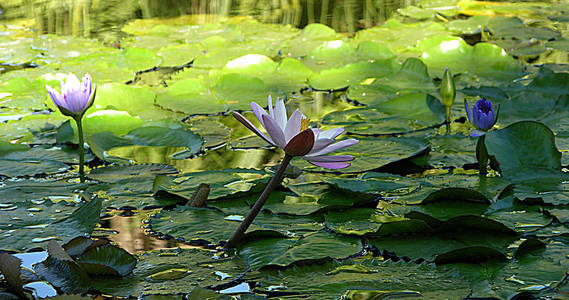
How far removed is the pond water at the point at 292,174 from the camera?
3.35 feet

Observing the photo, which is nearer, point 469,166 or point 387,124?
point 469,166

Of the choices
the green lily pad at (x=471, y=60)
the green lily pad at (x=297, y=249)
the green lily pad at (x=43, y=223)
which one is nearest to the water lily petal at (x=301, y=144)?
the green lily pad at (x=297, y=249)

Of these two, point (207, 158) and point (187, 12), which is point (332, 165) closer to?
point (207, 158)

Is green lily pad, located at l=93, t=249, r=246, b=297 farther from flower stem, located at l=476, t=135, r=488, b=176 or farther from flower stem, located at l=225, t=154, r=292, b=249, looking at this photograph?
flower stem, located at l=476, t=135, r=488, b=176

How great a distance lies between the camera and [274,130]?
98 centimetres

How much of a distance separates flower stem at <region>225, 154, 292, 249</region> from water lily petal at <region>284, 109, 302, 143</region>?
0.03 m

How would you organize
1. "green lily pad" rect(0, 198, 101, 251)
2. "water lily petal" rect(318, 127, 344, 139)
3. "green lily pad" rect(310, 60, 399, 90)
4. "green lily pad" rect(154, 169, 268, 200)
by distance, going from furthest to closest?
"green lily pad" rect(310, 60, 399, 90)
"green lily pad" rect(154, 169, 268, 200)
"green lily pad" rect(0, 198, 101, 251)
"water lily petal" rect(318, 127, 344, 139)

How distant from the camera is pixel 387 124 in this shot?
187cm

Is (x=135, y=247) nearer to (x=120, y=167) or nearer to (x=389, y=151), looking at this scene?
(x=120, y=167)

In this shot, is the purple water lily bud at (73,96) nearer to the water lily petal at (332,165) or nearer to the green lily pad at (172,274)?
the green lily pad at (172,274)

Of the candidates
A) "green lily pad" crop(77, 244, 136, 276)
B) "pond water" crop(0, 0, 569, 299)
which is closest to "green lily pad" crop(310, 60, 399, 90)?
"pond water" crop(0, 0, 569, 299)

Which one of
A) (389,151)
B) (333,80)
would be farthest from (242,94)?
(389,151)

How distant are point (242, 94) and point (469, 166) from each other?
0.98 metres

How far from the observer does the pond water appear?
1022 millimetres
